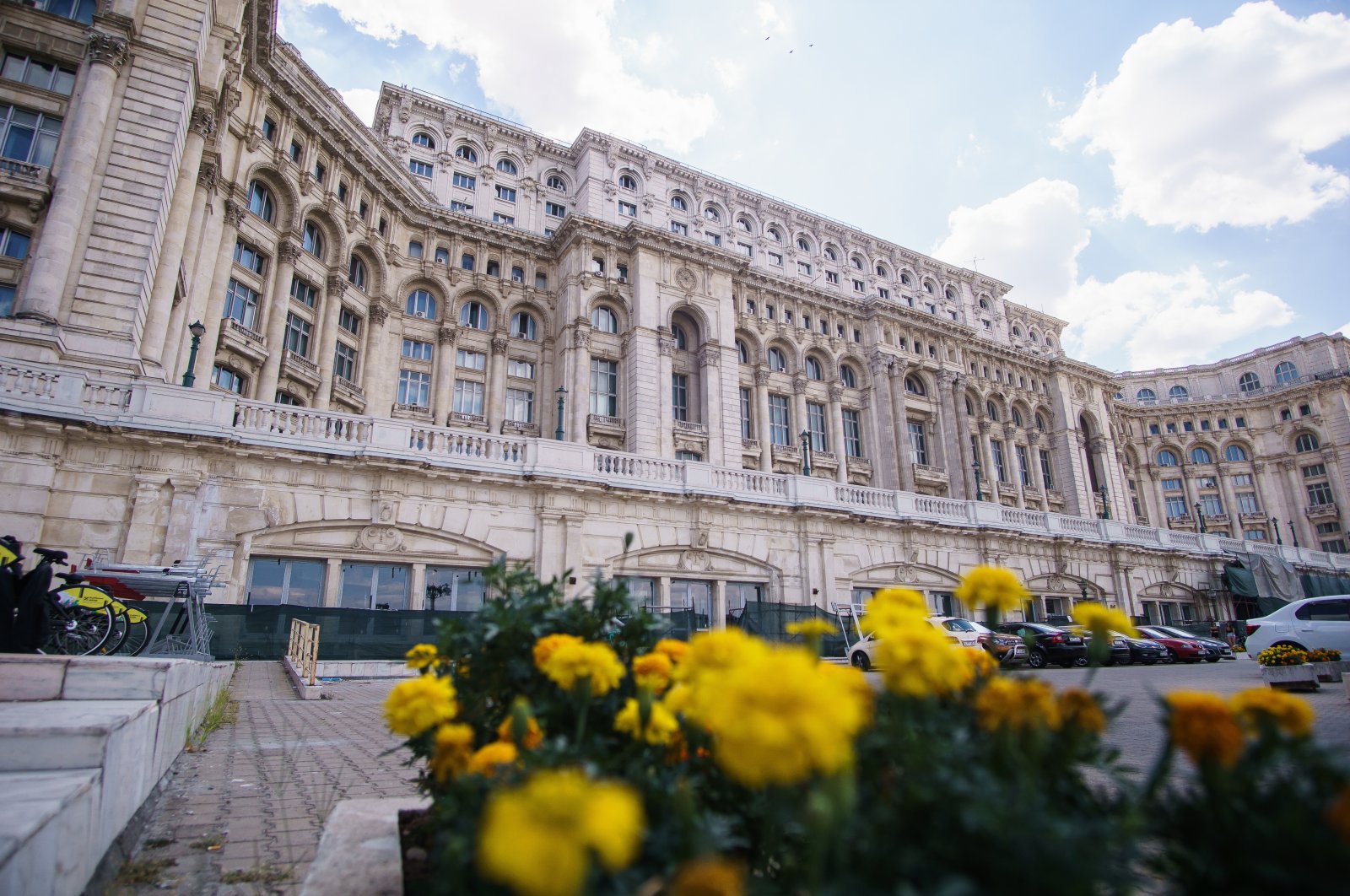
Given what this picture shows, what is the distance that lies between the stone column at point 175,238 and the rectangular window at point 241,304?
12.0 feet

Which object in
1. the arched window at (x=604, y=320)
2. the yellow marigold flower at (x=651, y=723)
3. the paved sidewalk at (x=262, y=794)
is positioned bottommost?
the paved sidewalk at (x=262, y=794)

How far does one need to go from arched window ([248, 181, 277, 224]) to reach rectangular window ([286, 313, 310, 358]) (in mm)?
3990

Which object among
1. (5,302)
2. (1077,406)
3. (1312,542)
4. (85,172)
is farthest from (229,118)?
(1312,542)

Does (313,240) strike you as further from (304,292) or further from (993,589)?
(993,589)

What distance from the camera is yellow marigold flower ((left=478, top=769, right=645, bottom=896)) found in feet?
3.63

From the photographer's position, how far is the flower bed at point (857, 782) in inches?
54.0

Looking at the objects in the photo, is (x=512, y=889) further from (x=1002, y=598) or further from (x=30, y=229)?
(x=30, y=229)

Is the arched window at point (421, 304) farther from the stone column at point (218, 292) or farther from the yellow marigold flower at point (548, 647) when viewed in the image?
the yellow marigold flower at point (548, 647)

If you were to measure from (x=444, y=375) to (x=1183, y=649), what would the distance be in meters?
32.8

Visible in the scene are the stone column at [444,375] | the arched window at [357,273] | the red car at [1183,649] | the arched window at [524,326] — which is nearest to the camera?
the red car at [1183,649]

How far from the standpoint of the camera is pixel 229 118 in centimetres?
2562

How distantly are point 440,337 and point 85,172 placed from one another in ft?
56.8

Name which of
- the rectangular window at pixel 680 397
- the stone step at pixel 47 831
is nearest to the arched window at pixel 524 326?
the rectangular window at pixel 680 397

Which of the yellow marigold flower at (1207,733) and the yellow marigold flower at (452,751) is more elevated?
the yellow marigold flower at (1207,733)
